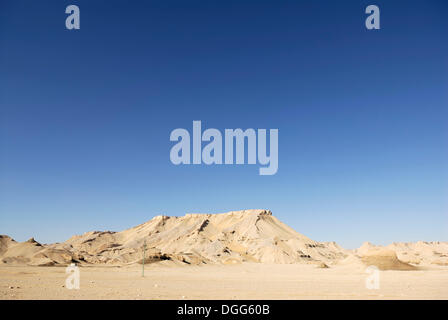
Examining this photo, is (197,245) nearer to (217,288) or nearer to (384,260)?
(384,260)

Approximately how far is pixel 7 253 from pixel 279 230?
3765 inches

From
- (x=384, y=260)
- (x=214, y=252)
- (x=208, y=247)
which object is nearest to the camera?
(x=384, y=260)

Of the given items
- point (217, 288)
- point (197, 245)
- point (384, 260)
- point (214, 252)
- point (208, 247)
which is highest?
point (217, 288)

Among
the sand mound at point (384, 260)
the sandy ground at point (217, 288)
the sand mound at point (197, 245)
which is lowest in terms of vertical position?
the sand mound at point (197, 245)

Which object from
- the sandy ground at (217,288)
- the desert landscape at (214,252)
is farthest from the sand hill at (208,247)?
the sandy ground at (217,288)

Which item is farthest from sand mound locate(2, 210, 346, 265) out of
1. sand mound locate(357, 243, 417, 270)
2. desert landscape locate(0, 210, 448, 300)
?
sand mound locate(357, 243, 417, 270)

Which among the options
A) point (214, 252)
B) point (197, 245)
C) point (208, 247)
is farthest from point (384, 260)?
point (197, 245)

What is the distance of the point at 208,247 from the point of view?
103938 millimetres

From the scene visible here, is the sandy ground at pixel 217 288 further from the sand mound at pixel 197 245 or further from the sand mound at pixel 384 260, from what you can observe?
the sand mound at pixel 197 245

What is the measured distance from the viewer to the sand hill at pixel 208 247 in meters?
70.4

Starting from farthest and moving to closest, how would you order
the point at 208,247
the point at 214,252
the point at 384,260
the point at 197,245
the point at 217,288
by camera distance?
the point at 197,245 < the point at 208,247 < the point at 214,252 < the point at 384,260 < the point at 217,288
